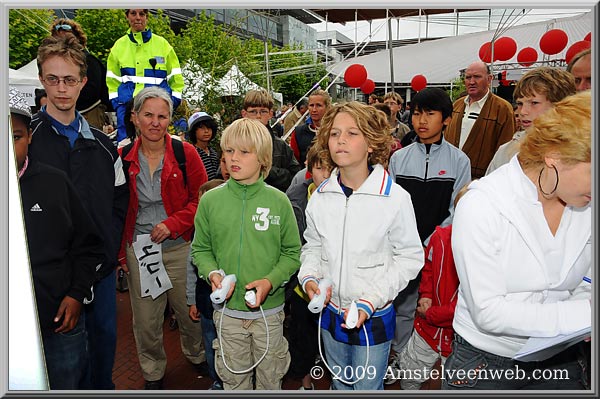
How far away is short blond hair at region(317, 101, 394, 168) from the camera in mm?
2033

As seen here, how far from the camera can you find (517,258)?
1450 mm

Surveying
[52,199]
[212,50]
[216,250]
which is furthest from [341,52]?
[52,199]

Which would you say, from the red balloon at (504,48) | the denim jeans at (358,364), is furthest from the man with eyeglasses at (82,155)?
the red balloon at (504,48)

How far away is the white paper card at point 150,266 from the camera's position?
2658 millimetres

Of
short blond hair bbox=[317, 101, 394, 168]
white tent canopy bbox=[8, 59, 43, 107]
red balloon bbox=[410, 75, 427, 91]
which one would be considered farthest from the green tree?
red balloon bbox=[410, 75, 427, 91]

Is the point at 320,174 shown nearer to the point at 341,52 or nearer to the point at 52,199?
the point at 52,199

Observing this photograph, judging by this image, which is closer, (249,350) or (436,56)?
(249,350)

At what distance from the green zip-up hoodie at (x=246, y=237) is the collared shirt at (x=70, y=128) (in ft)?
2.18

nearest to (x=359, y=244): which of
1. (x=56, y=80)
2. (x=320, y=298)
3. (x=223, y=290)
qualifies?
(x=320, y=298)

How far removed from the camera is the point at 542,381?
167cm

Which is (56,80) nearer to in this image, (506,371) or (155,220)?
(155,220)

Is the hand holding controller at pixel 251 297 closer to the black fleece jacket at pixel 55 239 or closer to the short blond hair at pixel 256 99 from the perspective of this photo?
the black fleece jacket at pixel 55 239

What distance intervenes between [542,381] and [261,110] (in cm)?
278

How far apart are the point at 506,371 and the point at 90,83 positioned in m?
2.61
